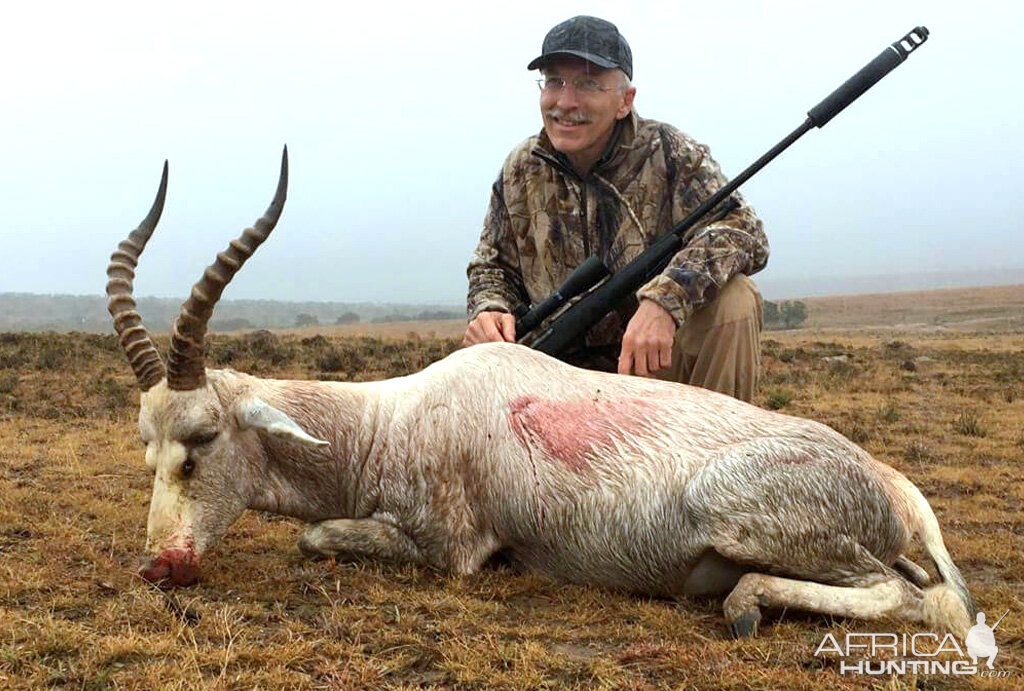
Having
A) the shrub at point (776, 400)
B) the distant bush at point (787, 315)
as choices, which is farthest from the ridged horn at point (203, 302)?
the distant bush at point (787, 315)

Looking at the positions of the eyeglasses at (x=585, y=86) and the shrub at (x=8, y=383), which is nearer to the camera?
the eyeglasses at (x=585, y=86)

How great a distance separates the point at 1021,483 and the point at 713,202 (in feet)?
14.6

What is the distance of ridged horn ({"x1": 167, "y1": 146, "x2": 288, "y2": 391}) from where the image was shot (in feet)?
13.7

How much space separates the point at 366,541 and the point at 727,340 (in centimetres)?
254

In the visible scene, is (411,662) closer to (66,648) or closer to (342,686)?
(342,686)

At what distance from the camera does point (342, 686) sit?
10.3 feet

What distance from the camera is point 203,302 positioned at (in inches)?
164

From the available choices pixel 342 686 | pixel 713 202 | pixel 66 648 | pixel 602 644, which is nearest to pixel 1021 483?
pixel 713 202

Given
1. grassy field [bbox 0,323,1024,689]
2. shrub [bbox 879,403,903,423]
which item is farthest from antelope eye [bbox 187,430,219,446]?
shrub [bbox 879,403,903,423]

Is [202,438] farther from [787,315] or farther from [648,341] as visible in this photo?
[787,315]

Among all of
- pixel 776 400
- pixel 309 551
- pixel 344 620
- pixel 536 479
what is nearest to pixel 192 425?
pixel 309 551

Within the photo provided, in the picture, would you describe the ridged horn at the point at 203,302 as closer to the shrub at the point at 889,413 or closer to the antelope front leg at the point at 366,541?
the antelope front leg at the point at 366,541

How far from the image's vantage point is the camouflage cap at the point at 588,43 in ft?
19.0

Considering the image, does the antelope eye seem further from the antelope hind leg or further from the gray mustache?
the gray mustache
